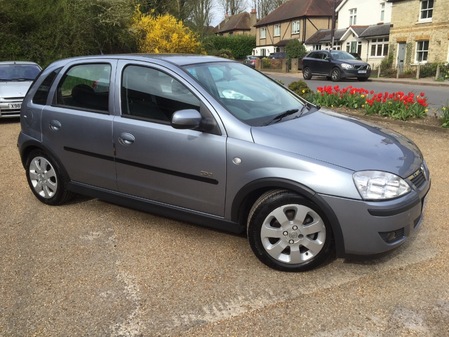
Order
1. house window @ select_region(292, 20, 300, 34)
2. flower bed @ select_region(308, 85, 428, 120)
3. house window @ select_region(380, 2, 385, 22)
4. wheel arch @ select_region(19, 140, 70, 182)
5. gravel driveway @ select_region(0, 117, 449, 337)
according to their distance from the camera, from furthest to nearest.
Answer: house window @ select_region(292, 20, 300, 34) → house window @ select_region(380, 2, 385, 22) → flower bed @ select_region(308, 85, 428, 120) → wheel arch @ select_region(19, 140, 70, 182) → gravel driveway @ select_region(0, 117, 449, 337)

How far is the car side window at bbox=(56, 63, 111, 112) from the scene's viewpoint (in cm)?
416

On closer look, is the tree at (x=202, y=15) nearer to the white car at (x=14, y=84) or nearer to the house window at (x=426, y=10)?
the house window at (x=426, y=10)

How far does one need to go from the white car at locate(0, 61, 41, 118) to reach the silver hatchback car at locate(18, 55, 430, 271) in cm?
647

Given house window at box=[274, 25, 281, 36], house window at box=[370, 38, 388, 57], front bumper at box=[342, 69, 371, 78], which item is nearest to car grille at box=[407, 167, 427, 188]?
front bumper at box=[342, 69, 371, 78]

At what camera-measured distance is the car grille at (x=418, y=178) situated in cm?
331

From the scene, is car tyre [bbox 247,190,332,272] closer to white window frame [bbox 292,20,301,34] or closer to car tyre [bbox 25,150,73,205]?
car tyre [bbox 25,150,73,205]

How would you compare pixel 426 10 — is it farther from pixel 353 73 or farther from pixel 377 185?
pixel 377 185

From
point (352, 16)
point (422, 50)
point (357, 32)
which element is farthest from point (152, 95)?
point (352, 16)

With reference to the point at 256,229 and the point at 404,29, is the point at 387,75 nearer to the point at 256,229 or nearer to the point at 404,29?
the point at 404,29

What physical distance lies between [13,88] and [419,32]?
27.6 metres

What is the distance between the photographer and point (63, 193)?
4766 mm

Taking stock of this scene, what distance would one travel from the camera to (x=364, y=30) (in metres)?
38.5

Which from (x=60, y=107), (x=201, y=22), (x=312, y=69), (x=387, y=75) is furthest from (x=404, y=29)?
(x=60, y=107)

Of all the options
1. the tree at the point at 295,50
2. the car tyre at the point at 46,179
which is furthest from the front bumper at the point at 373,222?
the tree at the point at 295,50
